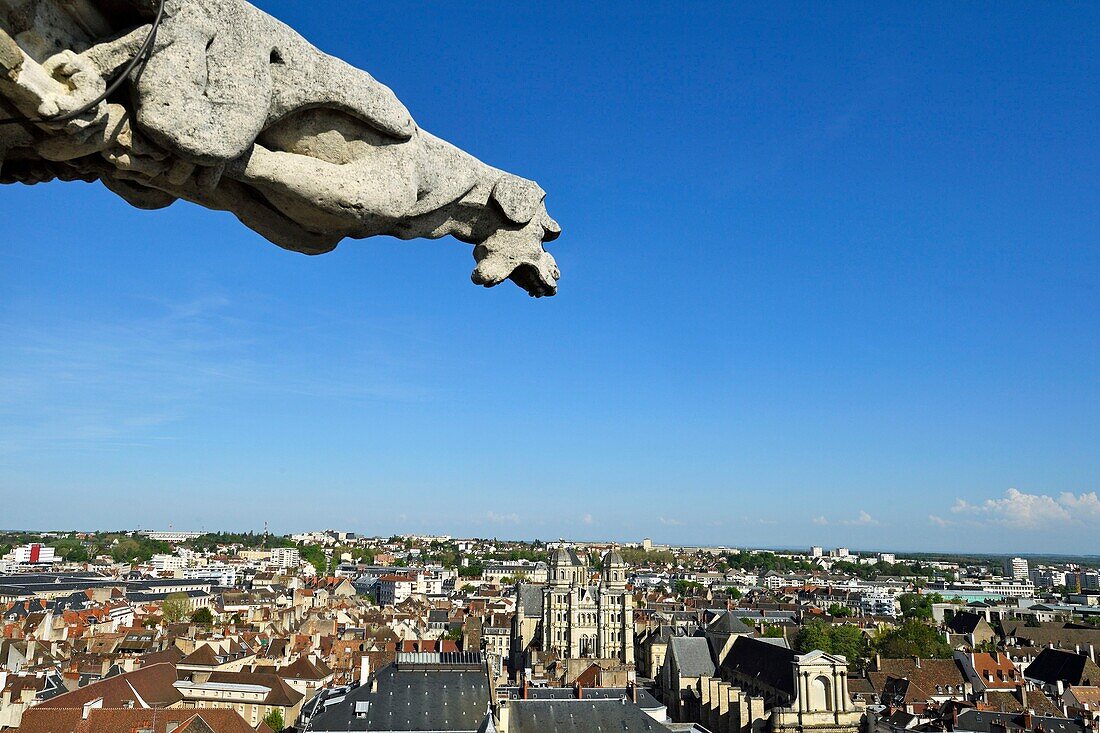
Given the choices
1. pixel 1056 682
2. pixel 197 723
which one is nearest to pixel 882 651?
pixel 1056 682

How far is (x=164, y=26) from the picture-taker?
2623 mm

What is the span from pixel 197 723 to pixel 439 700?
7945mm

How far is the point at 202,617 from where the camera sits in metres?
72.9

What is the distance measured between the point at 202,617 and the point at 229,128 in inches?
3092

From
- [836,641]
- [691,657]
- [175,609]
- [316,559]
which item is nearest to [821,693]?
[691,657]

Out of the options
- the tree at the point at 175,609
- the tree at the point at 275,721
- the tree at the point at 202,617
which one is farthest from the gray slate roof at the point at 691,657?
the tree at the point at 175,609

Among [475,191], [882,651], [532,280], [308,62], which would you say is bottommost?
[882,651]

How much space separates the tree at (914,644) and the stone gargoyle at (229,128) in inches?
2812

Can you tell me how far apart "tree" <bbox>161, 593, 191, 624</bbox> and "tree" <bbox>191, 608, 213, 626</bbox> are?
1327 millimetres

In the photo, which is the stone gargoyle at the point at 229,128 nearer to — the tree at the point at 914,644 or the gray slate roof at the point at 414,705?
the gray slate roof at the point at 414,705

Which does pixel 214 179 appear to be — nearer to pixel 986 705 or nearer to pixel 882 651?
pixel 986 705

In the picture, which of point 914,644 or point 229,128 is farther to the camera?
point 914,644

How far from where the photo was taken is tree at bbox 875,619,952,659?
6681 centimetres

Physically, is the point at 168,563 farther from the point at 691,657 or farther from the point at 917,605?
the point at 691,657
